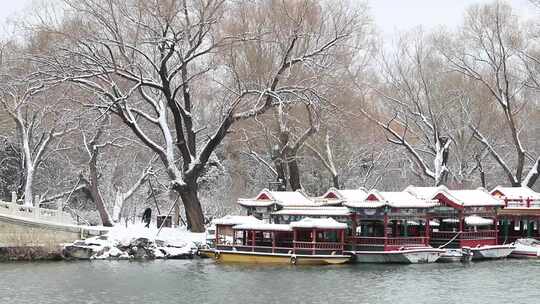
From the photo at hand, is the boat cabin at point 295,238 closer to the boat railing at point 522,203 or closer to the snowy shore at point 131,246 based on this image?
the snowy shore at point 131,246

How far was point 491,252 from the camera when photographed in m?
41.2

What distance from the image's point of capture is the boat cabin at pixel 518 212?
4431cm

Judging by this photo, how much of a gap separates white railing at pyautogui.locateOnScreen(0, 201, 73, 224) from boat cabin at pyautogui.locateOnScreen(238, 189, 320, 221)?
28.7 ft

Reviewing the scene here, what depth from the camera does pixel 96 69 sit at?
4091 centimetres

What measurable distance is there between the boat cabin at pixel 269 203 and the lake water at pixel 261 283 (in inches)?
190

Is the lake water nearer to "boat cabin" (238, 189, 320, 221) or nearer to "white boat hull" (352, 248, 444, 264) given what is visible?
"white boat hull" (352, 248, 444, 264)

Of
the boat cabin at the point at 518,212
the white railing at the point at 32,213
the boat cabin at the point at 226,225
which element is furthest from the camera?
the boat cabin at the point at 518,212

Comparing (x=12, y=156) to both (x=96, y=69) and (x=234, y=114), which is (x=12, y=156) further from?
(x=234, y=114)

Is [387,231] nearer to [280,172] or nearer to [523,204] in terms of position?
[523,204]

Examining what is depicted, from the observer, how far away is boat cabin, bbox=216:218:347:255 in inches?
1486

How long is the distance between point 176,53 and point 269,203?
350 inches

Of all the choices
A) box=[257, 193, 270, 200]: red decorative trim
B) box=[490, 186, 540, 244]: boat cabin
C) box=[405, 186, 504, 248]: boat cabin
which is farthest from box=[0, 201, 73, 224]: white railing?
box=[490, 186, 540, 244]: boat cabin

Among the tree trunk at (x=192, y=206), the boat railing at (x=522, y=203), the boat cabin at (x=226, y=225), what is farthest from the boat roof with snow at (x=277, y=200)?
the boat railing at (x=522, y=203)

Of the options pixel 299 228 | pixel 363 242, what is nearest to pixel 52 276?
pixel 299 228
